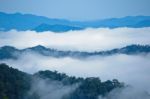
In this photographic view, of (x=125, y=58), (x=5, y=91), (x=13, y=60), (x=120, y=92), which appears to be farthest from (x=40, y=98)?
(x=125, y=58)

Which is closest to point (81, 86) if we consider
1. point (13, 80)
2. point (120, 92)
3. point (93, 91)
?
point (93, 91)

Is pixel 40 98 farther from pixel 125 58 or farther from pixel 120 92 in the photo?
pixel 125 58

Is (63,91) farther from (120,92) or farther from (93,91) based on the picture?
(120,92)

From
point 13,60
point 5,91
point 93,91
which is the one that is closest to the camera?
point 5,91

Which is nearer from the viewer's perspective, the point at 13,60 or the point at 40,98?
the point at 40,98

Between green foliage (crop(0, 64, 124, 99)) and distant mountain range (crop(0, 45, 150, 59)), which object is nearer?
green foliage (crop(0, 64, 124, 99))

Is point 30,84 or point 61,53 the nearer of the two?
point 30,84

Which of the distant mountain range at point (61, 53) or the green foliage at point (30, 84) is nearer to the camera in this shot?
the green foliage at point (30, 84)

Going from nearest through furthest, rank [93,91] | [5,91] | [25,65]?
[5,91] → [93,91] → [25,65]

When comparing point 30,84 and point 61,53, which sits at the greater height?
point 30,84
